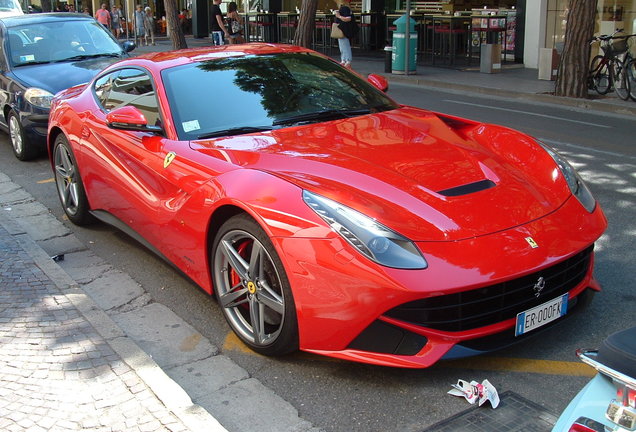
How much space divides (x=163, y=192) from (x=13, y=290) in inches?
48.7

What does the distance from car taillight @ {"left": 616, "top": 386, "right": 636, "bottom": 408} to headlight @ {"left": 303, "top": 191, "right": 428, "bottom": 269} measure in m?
1.41

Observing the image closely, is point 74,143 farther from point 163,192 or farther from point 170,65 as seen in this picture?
point 163,192

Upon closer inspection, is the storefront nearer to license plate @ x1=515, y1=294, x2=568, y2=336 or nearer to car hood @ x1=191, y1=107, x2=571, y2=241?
car hood @ x1=191, y1=107, x2=571, y2=241

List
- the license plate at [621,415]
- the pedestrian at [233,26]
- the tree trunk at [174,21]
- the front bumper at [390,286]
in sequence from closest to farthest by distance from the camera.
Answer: the license plate at [621,415]
the front bumper at [390,286]
the tree trunk at [174,21]
the pedestrian at [233,26]

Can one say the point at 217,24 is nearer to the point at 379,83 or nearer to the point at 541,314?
the point at 379,83

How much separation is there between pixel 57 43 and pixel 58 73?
100 centimetres

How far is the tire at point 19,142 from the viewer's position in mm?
9141

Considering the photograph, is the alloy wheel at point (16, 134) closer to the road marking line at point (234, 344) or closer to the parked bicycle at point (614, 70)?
the road marking line at point (234, 344)

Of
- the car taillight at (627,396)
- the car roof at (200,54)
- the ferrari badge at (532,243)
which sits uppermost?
the car roof at (200,54)

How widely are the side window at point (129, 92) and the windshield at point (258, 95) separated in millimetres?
174

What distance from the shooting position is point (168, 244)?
15.1 ft

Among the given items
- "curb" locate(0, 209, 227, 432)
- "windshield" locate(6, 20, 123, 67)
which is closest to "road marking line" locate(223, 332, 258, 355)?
"curb" locate(0, 209, 227, 432)

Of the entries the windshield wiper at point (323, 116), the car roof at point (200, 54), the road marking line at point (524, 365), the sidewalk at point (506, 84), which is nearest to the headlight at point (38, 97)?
the car roof at point (200, 54)

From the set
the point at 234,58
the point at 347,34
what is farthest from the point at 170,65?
the point at 347,34
